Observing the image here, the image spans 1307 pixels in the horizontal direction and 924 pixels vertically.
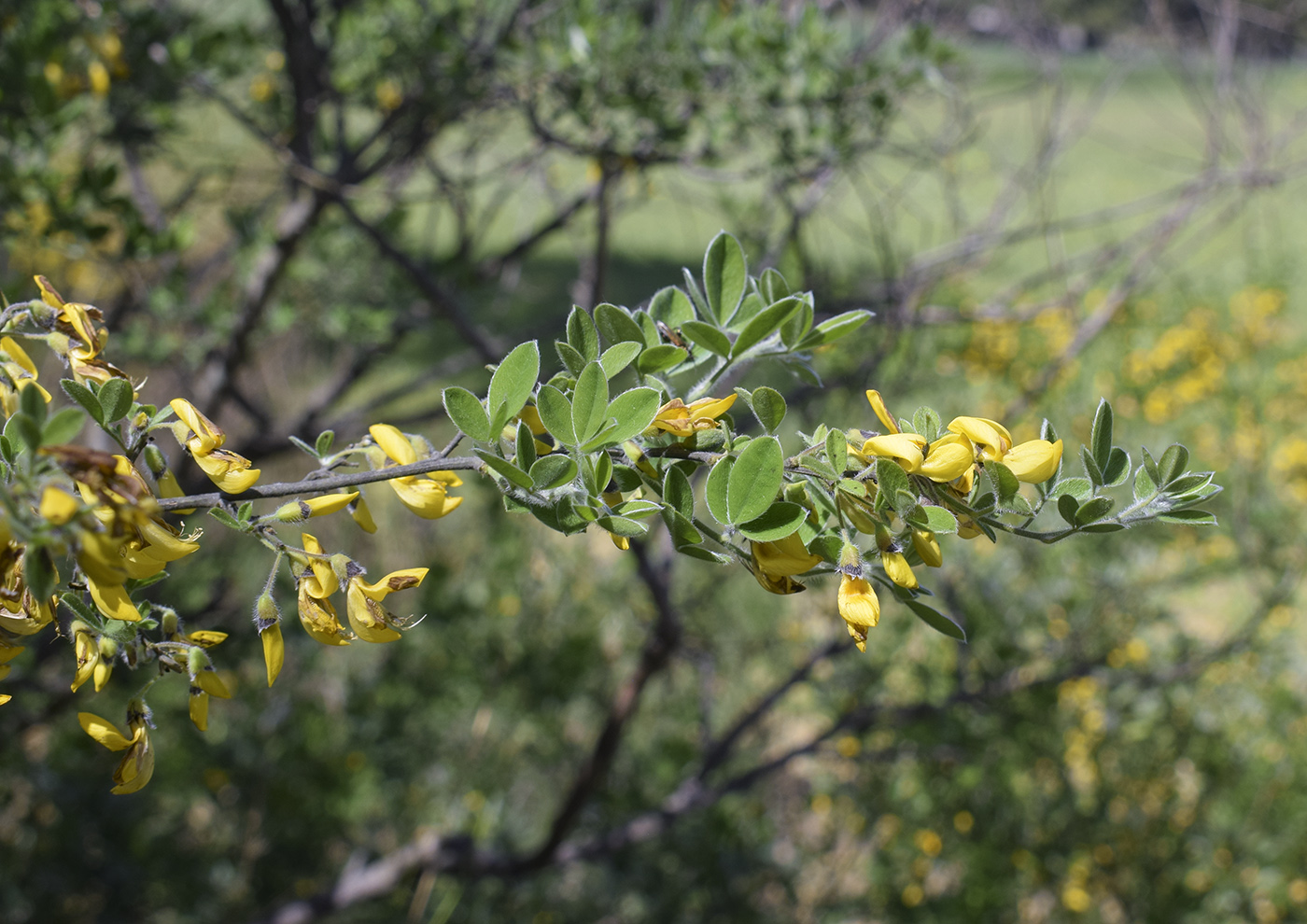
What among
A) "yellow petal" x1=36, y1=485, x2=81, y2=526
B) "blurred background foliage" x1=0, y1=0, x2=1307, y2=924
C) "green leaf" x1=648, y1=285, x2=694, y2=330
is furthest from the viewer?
"blurred background foliage" x1=0, y1=0, x2=1307, y2=924

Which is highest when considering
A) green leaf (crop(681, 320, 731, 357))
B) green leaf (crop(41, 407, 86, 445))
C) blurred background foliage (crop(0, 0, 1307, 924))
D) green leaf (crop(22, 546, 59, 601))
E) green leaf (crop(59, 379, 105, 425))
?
green leaf (crop(41, 407, 86, 445))

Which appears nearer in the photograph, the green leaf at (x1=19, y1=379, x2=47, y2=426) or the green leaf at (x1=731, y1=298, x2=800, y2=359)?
the green leaf at (x1=19, y1=379, x2=47, y2=426)

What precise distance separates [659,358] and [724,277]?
7 cm

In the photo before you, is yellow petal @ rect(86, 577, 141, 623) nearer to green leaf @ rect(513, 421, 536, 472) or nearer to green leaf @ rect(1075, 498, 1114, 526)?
green leaf @ rect(513, 421, 536, 472)

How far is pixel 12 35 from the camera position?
114 cm

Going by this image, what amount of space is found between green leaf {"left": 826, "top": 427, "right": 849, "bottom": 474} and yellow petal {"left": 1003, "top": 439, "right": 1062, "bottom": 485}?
2.9 inches

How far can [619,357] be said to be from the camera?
1.36 feet

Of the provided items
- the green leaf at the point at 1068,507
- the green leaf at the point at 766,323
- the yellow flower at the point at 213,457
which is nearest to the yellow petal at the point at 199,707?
the yellow flower at the point at 213,457

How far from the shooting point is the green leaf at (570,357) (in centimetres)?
43

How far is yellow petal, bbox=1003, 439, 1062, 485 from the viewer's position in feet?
1.34

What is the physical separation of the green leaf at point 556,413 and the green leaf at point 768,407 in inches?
3.3

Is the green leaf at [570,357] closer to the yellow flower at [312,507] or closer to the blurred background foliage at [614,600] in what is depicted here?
the yellow flower at [312,507]

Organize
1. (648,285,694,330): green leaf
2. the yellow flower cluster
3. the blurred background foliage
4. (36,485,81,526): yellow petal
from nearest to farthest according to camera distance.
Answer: (36,485,81,526): yellow petal < the yellow flower cluster < (648,285,694,330): green leaf < the blurred background foliage

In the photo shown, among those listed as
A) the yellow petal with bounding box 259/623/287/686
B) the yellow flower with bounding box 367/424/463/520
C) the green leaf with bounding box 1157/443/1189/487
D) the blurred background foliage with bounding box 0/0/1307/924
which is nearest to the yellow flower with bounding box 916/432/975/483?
the green leaf with bounding box 1157/443/1189/487
